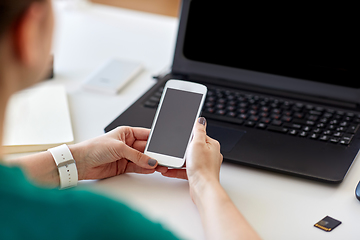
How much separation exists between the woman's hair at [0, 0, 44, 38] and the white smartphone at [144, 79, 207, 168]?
399mm

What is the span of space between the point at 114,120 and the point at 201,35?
0.33m

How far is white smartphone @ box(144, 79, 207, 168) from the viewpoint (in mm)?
724

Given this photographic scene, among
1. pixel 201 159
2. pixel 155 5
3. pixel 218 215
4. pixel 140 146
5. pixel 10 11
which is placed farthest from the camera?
pixel 155 5

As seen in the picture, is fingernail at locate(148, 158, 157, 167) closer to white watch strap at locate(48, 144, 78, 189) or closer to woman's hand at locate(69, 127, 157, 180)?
woman's hand at locate(69, 127, 157, 180)

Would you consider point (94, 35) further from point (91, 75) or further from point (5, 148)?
point (5, 148)

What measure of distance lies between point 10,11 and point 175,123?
16.3 inches

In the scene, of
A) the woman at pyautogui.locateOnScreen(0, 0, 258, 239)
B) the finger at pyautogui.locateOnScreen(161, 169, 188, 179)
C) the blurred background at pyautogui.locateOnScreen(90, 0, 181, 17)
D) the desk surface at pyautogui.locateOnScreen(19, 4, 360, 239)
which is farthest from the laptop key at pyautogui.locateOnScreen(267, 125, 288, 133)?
the blurred background at pyautogui.locateOnScreen(90, 0, 181, 17)

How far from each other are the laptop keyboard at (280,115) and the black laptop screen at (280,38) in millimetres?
90

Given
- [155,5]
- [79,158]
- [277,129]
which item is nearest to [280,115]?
[277,129]

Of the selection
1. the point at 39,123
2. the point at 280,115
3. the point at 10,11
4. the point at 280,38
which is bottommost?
the point at 39,123

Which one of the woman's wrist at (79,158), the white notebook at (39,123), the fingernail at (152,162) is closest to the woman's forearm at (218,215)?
the fingernail at (152,162)

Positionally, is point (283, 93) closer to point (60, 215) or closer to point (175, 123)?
point (175, 123)

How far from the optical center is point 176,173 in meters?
0.74

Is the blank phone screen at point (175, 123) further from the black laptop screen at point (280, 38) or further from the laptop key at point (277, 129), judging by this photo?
the black laptop screen at point (280, 38)
